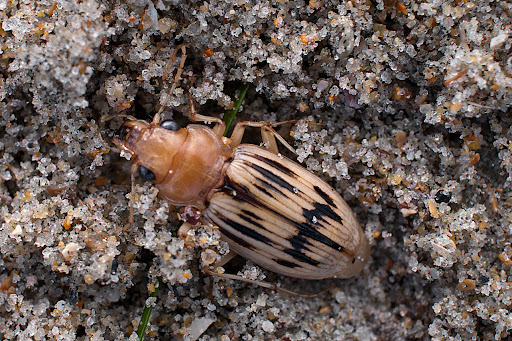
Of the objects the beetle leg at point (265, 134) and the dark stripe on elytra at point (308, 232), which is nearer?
the dark stripe on elytra at point (308, 232)

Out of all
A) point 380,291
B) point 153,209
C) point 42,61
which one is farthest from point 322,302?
point 42,61

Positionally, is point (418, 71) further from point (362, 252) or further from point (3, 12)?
point (3, 12)

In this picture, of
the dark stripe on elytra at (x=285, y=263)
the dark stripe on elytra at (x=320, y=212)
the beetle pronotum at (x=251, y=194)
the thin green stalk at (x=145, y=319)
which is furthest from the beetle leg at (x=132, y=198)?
the dark stripe on elytra at (x=320, y=212)

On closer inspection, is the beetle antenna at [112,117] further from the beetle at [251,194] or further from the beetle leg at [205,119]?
the beetle leg at [205,119]

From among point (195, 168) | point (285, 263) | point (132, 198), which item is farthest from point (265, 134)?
point (132, 198)

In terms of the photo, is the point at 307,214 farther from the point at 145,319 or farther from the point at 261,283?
the point at 145,319

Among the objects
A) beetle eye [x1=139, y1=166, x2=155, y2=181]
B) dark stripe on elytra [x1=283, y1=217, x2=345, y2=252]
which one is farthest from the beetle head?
dark stripe on elytra [x1=283, y1=217, x2=345, y2=252]

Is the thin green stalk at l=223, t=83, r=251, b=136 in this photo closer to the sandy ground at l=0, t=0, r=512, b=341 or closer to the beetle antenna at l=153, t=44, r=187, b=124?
the sandy ground at l=0, t=0, r=512, b=341
